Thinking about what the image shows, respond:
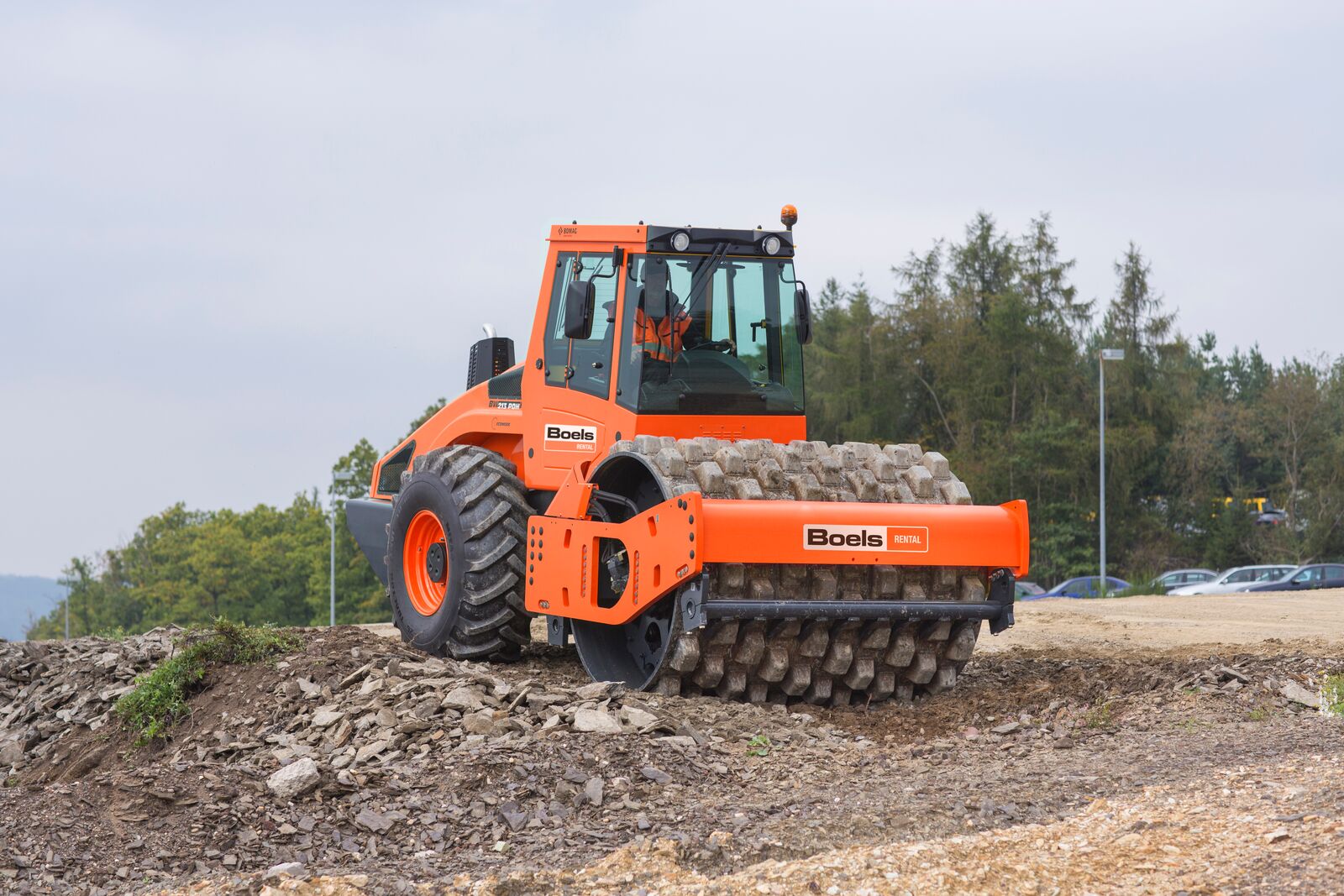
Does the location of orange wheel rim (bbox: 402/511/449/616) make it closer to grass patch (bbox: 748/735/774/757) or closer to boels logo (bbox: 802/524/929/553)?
boels logo (bbox: 802/524/929/553)

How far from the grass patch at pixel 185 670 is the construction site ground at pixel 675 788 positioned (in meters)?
0.15

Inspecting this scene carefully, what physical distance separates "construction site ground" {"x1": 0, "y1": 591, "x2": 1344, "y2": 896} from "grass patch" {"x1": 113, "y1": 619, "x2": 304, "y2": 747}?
148mm

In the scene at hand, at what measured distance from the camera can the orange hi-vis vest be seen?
31.6 feet

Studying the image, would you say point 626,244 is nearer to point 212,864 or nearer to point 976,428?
point 212,864

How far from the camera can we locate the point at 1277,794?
5.86 meters

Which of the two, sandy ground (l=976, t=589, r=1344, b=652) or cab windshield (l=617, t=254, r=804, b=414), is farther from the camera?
sandy ground (l=976, t=589, r=1344, b=652)

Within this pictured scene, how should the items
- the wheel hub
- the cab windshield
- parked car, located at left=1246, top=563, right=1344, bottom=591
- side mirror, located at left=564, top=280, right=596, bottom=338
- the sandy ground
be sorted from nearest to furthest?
side mirror, located at left=564, top=280, right=596, bottom=338 < the cab windshield < the wheel hub < the sandy ground < parked car, located at left=1246, top=563, right=1344, bottom=591

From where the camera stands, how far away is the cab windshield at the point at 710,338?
9625mm

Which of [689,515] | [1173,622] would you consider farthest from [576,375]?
[1173,622]

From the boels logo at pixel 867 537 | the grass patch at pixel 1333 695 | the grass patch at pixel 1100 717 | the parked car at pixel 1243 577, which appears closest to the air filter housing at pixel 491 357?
the boels logo at pixel 867 537

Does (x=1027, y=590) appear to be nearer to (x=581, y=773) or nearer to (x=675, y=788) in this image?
(x=675, y=788)

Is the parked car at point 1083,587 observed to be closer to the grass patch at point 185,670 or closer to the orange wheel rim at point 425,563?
the orange wheel rim at point 425,563

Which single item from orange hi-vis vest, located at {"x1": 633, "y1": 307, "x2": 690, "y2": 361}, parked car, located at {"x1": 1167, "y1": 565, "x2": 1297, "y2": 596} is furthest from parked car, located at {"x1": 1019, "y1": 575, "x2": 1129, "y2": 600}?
orange hi-vis vest, located at {"x1": 633, "y1": 307, "x2": 690, "y2": 361}

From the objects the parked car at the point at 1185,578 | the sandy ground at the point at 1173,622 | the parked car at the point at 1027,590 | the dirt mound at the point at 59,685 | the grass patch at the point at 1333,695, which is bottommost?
the parked car at the point at 1027,590
